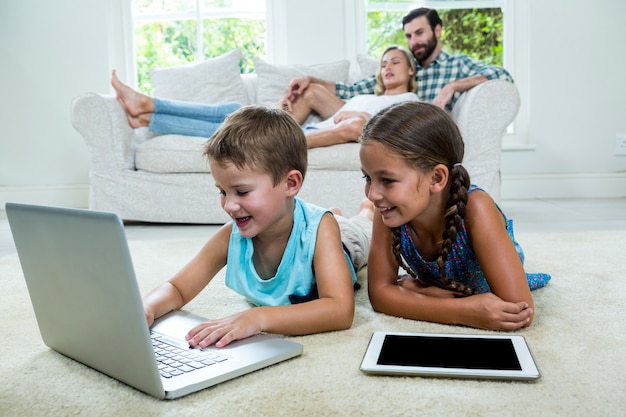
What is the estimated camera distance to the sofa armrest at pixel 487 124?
297 cm

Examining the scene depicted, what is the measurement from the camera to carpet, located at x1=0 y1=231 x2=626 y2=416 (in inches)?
37.7

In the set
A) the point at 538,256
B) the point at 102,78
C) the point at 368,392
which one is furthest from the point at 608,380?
the point at 102,78

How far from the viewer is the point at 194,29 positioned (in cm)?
432

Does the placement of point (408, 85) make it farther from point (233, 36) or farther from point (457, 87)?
point (233, 36)

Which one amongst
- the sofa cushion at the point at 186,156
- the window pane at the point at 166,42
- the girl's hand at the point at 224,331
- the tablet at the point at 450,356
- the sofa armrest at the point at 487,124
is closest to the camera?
the tablet at the point at 450,356

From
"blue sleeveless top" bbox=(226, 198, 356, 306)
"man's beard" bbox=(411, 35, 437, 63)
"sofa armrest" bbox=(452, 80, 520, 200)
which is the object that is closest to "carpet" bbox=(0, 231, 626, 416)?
"blue sleeveless top" bbox=(226, 198, 356, 306)

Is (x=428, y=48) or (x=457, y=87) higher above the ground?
(x=428, y=48)

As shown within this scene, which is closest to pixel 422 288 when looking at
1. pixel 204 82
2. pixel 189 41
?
pixel 204 82

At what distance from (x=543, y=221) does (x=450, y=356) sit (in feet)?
6.93

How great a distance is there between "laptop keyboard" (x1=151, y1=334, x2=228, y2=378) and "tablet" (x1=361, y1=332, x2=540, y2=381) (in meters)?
0.26

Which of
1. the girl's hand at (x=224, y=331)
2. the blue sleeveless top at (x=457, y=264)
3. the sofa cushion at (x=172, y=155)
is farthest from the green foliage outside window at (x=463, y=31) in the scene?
the girl's hand at (x=224, y=331)

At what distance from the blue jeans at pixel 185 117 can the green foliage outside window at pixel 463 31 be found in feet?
4.45

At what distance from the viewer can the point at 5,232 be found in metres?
3.19

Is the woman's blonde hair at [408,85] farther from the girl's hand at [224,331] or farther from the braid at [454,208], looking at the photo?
the girl's hand at [224,331]
